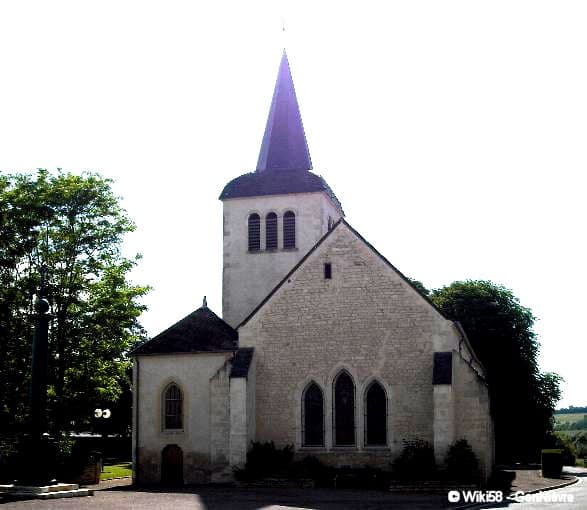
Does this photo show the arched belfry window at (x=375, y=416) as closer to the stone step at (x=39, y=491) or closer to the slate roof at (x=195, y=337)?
the slate roof at (x=195, y=337)

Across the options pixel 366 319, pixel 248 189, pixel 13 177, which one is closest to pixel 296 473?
pixel 366 319

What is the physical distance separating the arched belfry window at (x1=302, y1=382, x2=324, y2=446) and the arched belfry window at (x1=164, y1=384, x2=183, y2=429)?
17.7 ft

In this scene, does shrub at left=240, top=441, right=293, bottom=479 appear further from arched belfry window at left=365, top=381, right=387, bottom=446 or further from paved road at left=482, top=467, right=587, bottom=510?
paved road at left=482, top=467, right=587, bottom=510

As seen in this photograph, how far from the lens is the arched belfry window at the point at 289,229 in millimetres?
39500

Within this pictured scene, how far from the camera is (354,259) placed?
30469 mm

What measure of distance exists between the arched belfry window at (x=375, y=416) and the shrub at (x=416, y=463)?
1.31 meters

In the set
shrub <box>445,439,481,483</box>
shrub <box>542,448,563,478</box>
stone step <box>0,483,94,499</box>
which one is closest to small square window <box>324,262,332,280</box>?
shrub <box>445,439,481,483</box>

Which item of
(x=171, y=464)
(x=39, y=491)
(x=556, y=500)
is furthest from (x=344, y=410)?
(x=39, y=491)

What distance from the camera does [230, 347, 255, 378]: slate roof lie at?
30072mm

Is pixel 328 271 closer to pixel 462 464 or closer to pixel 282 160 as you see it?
pixel 462 464

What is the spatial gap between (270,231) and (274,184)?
2.30 meters

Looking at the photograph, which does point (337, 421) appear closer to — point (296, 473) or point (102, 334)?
point (296, 473)

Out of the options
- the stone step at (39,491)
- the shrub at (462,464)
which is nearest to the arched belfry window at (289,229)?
the shrub at (462,464)

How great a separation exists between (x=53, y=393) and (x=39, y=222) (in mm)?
7571
